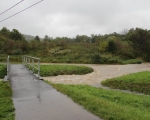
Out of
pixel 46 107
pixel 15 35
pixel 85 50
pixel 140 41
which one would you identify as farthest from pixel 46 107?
pixel 15 35

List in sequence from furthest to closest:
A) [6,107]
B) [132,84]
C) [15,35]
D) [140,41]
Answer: [15,35] → [140,41] → [132,84] → [6,107]

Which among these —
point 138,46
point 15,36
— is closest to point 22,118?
point 138,46

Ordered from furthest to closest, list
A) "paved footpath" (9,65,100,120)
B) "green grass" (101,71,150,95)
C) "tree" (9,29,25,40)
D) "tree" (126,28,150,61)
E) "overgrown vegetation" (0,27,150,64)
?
"tree" (9,29,25,40), "tree" (126,28,150,61), "overgrown vegetation" (0,27,150,64), "green grass" (101,71,150,95), "paved footpath" (9,65,100,120)

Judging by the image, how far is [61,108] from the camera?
6.04m

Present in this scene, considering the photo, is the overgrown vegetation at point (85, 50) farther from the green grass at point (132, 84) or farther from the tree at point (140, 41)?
the green grass at point (132, 84)

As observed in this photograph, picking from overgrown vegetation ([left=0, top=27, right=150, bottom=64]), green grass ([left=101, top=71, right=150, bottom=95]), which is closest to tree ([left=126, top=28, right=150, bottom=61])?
overgrown vegetation ([left=0, top=27, right=150, bottom=64])

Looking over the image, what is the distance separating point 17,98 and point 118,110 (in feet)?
11.9

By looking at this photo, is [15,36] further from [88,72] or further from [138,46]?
[88,72]

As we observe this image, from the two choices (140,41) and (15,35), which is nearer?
(140,41)

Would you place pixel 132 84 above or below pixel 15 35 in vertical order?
below

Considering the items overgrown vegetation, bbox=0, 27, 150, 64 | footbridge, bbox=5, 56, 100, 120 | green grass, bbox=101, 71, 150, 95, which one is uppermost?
overgrown vegetation, bbox=0, 27, 150, 64

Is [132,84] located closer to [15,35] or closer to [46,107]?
[46,107]

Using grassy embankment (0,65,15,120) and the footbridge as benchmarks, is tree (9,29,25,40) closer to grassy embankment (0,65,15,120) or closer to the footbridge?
grassy embankment (0,65,15,120)

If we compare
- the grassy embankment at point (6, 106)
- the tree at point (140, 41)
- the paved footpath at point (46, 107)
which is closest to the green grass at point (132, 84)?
the paved footpath at point (46, 107)
